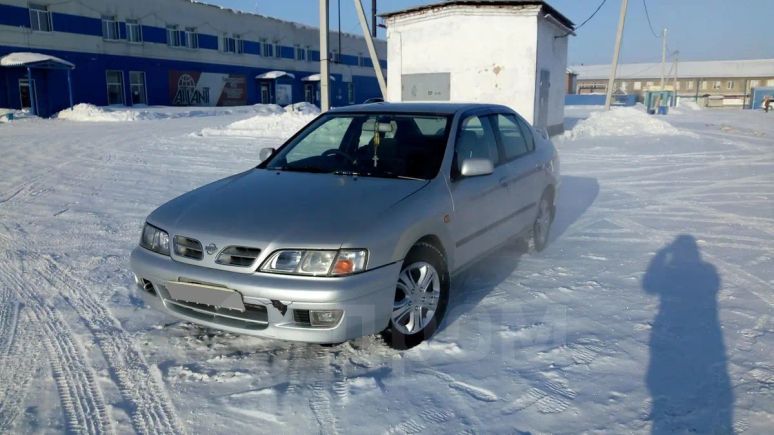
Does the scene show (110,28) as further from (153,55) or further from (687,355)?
(687,355)

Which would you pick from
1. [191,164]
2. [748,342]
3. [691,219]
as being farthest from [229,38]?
[748,342]

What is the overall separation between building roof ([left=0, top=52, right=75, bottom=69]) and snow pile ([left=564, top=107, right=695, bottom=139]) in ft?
78.2

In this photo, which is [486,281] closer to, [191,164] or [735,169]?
[191,164]

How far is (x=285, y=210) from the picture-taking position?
3396mm

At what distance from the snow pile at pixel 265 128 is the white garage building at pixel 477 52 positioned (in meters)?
3.60

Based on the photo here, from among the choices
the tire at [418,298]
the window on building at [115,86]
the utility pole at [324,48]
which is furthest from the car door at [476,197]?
the window on building at [115,86]

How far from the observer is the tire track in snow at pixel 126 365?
282cm

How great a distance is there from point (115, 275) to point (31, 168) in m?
7.45

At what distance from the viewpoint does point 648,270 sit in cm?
519

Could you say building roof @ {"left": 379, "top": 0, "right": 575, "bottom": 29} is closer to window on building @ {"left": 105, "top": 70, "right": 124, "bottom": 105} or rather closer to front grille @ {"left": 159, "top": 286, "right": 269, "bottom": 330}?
front grille @ {"left": 159, "top": 286, "right": 269, "bottom": 330}

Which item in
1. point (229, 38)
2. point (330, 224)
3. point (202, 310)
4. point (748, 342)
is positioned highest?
point (229, 38)

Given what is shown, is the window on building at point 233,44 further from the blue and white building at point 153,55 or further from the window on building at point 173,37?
Answer: the window on building at point 173,37

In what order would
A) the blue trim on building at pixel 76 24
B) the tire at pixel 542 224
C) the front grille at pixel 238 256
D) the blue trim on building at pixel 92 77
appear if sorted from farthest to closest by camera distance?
the blue trim on building at pixel 76 24 → the blue trim on building at pixel 92 77 → the tire at pixel 542 224 → the front grille at pixel 238 256

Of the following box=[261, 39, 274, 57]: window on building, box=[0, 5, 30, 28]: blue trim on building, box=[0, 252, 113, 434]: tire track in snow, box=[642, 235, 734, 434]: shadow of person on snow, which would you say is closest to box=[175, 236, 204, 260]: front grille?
box=[0, 252, 113, 434]: tire track in snow
